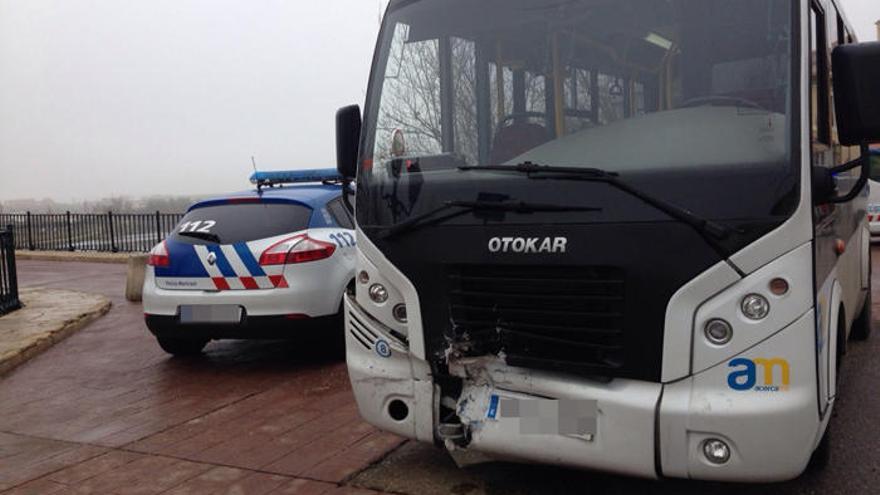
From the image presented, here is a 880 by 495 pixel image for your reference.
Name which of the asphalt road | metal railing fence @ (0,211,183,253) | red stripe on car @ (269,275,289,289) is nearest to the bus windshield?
the asphalt road

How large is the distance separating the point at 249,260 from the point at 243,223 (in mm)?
412

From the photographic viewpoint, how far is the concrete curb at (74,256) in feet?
60.7

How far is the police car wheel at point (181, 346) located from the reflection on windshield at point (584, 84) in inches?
159

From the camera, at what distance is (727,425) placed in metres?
3.07

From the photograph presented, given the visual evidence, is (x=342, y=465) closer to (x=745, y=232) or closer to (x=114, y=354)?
(x=745, y=232)

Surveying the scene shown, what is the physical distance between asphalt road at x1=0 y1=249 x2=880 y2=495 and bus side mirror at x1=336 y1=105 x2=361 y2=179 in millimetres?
1677

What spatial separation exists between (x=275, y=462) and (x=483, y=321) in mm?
1705

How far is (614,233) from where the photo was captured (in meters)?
3.27

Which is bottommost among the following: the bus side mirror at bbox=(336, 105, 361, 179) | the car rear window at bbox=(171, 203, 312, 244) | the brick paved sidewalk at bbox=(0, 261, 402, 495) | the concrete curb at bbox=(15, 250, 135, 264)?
the concrete curb at bbox=(15, 250, 135, 264)

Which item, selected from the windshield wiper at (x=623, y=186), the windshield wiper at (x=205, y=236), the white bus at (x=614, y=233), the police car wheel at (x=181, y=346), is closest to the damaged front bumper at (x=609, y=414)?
the white bus at (x=614, y=233)

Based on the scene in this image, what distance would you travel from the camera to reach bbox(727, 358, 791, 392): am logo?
3.04 metres

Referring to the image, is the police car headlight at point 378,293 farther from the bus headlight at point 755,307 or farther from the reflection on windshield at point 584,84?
the bus headlight at point 755,307

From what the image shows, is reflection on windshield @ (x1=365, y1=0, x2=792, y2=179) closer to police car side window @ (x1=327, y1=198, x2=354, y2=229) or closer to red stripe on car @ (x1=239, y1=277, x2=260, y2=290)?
red stripe on car @ (x1=239, y1=277, x2=260, y2=290)

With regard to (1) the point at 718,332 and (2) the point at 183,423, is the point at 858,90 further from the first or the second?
(2) the point at 183,423
